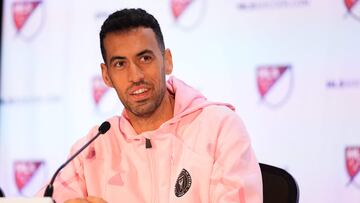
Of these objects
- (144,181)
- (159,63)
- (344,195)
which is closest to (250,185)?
(144,181)

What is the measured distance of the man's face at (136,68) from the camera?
2.70 meters

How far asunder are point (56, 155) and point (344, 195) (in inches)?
73.3

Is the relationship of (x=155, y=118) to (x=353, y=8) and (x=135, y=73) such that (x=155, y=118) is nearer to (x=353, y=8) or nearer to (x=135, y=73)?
(x=135, y=73)

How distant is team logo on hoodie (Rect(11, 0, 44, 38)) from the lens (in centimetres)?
479

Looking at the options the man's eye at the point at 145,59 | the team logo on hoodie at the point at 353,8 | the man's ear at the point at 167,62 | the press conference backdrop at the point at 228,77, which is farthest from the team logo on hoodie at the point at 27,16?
the man's eye at the point at 145,59

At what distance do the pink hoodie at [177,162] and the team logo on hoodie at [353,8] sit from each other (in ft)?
5.43

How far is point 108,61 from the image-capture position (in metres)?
2.78

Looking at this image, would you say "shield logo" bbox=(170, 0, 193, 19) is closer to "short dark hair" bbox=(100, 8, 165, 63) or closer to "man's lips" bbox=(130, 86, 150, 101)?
"short dark hair" bbox=(100, 8, 165, 63)

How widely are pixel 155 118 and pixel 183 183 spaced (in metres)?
0.34

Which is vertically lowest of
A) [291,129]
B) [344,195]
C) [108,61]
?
[344,195]

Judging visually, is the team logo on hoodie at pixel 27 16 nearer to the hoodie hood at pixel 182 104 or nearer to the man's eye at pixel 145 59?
the hoodie hood at pixel 182 104

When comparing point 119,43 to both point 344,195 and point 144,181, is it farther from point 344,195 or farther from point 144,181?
point 344,195

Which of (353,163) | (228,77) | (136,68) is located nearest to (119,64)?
(136,68)

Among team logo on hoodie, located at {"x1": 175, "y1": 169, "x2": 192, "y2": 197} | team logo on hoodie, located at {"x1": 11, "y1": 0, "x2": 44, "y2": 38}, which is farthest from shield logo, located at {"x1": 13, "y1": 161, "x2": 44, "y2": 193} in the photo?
team logo on hoodie, located at {"x1": 175, "y1": 169, "x2": 192, "y2": 197}
